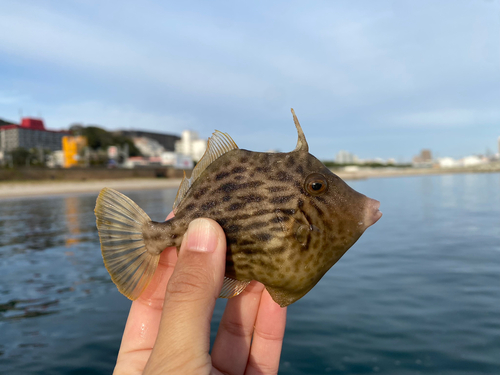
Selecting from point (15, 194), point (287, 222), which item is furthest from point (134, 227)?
point (15, 194)

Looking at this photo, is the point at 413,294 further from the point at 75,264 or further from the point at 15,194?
the point at 15,194

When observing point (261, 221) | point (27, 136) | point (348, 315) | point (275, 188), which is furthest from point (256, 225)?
point (27, 136)

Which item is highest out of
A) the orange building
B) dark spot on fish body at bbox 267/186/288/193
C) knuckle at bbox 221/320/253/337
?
the orange building

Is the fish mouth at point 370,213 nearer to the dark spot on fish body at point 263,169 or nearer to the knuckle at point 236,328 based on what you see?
the dark spot on fish body at point 263,169

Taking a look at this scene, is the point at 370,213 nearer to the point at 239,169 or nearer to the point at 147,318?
the point at 239,169

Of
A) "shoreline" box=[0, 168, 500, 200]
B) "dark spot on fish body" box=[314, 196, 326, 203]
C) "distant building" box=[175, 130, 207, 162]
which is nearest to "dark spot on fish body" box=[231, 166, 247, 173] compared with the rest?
"dark spot on fish body" box=[314, 196, 326, 203]

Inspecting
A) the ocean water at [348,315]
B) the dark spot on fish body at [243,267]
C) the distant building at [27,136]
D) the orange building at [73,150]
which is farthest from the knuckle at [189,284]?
the orange building at [73,150]

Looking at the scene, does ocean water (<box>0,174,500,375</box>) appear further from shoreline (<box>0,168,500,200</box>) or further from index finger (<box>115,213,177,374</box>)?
shoreline (<box>0,168,500,200</box>)
